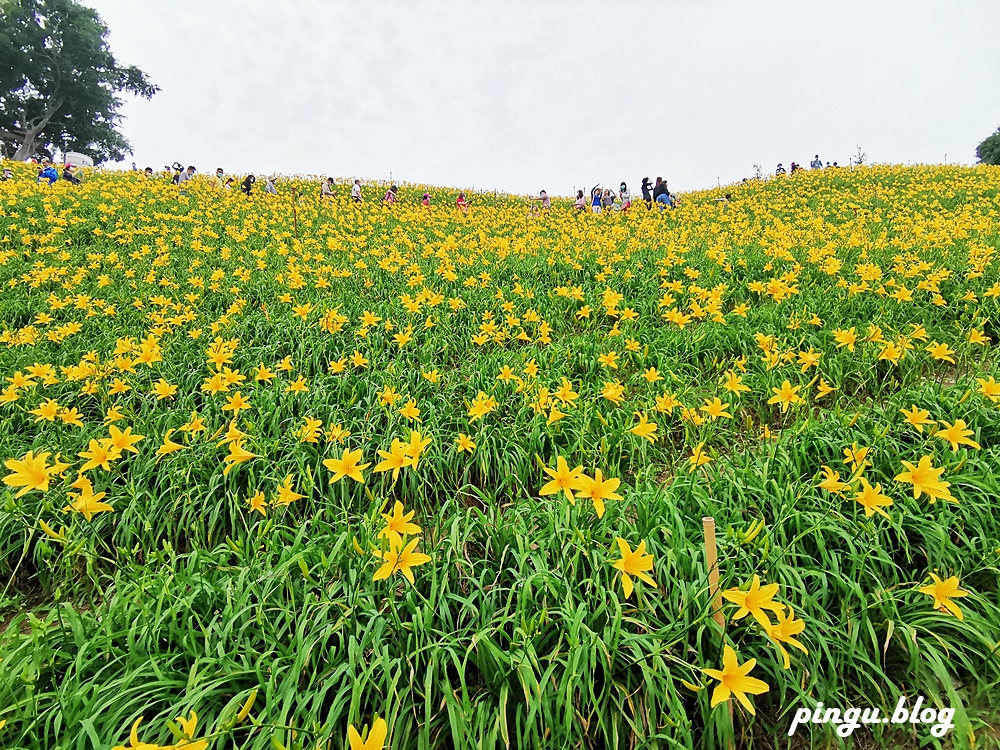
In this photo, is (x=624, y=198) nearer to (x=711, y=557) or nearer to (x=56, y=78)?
(x=711, y=557)

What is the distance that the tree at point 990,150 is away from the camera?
21947mm

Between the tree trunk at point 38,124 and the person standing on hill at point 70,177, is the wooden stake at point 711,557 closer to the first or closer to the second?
the person standing on hill at point 70,177

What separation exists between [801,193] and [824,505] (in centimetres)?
1283

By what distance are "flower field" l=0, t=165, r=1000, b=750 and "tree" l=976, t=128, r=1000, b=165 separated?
26755mm

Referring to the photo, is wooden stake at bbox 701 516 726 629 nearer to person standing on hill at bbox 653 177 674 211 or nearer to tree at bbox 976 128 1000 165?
person standing on hill at bbox 653 177 674 211

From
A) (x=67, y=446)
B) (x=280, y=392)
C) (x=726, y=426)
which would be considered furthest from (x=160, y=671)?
(x=726, y=426)

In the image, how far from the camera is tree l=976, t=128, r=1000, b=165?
21947 mm

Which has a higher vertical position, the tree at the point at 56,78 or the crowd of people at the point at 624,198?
the tree at the point at 56,78

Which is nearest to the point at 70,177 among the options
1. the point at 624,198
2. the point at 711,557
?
the point at 624,198

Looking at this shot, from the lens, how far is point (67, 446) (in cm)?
282

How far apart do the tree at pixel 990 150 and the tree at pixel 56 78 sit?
4778 cm

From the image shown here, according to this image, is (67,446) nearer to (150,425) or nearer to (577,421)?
(150,425)

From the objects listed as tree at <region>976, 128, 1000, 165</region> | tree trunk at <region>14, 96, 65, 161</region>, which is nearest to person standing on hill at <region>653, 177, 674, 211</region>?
tree at <region>976, 128, 1000, 165</region>

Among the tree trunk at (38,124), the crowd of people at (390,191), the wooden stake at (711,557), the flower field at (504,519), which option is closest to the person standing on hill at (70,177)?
the crowd of people at (390,191)
